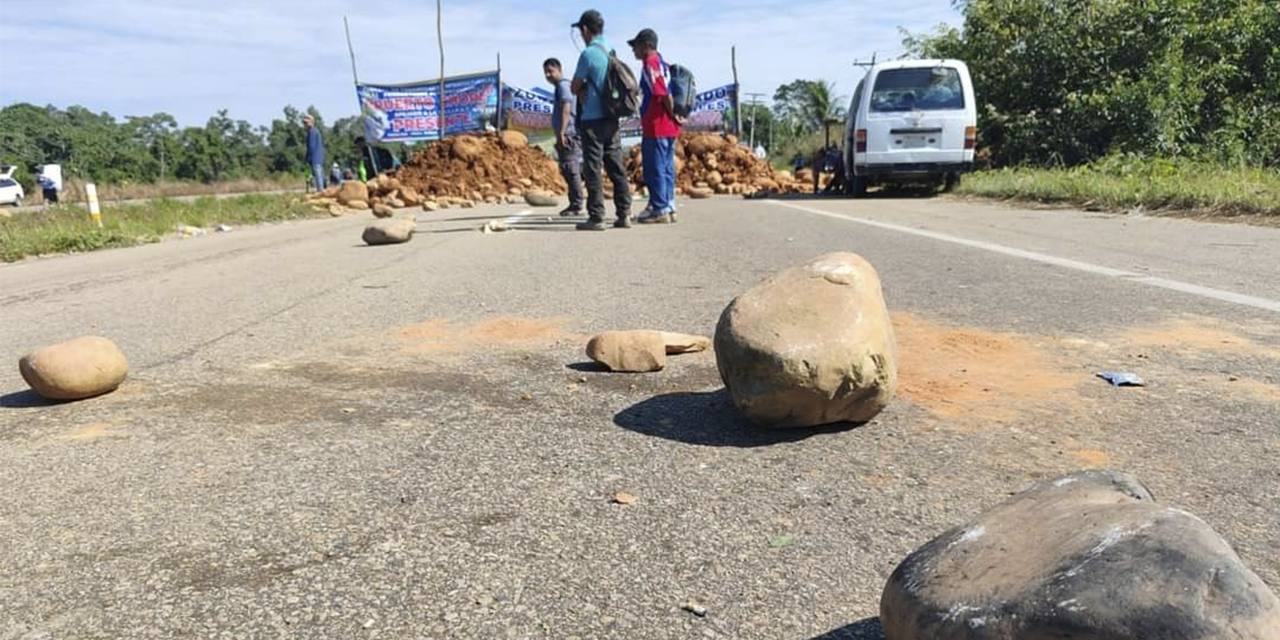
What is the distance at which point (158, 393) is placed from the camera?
2.70m

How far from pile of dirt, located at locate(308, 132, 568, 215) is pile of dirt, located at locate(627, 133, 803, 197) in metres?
2.72

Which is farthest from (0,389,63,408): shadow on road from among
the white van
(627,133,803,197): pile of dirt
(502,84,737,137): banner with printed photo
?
(502,84,737,137): banner with printed photo

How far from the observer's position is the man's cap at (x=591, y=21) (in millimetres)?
7961

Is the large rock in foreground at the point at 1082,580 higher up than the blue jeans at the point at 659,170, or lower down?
lower down

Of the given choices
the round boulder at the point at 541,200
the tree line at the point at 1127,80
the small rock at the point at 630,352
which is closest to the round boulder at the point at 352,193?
the round boulder at the point at 541,200

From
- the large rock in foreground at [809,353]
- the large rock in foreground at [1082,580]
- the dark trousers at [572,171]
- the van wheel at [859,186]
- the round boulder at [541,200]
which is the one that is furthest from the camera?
the round boulder at [541,200]

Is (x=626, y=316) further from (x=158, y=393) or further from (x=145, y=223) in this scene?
(x=145, y=223)

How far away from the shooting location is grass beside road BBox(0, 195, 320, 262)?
882cm

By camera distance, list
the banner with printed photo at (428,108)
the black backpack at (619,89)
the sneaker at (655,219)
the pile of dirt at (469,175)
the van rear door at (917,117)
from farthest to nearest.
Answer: the banner with printed photo at (428,108) < the pile of dirt at (469,175) < the van rear door at (917,117) < the sneaker at (655,219) < the black backpack at (619,89)

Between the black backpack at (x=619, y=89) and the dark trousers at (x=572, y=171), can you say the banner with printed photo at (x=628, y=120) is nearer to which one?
the dark trousers at (x=572, y=171)

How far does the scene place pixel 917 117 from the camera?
12.7 m

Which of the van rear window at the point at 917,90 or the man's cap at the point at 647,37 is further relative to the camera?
the van rear window at the point at 917,90

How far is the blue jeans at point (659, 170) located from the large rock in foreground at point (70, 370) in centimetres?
645

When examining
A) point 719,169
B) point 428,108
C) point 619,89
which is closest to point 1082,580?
point 619,89
